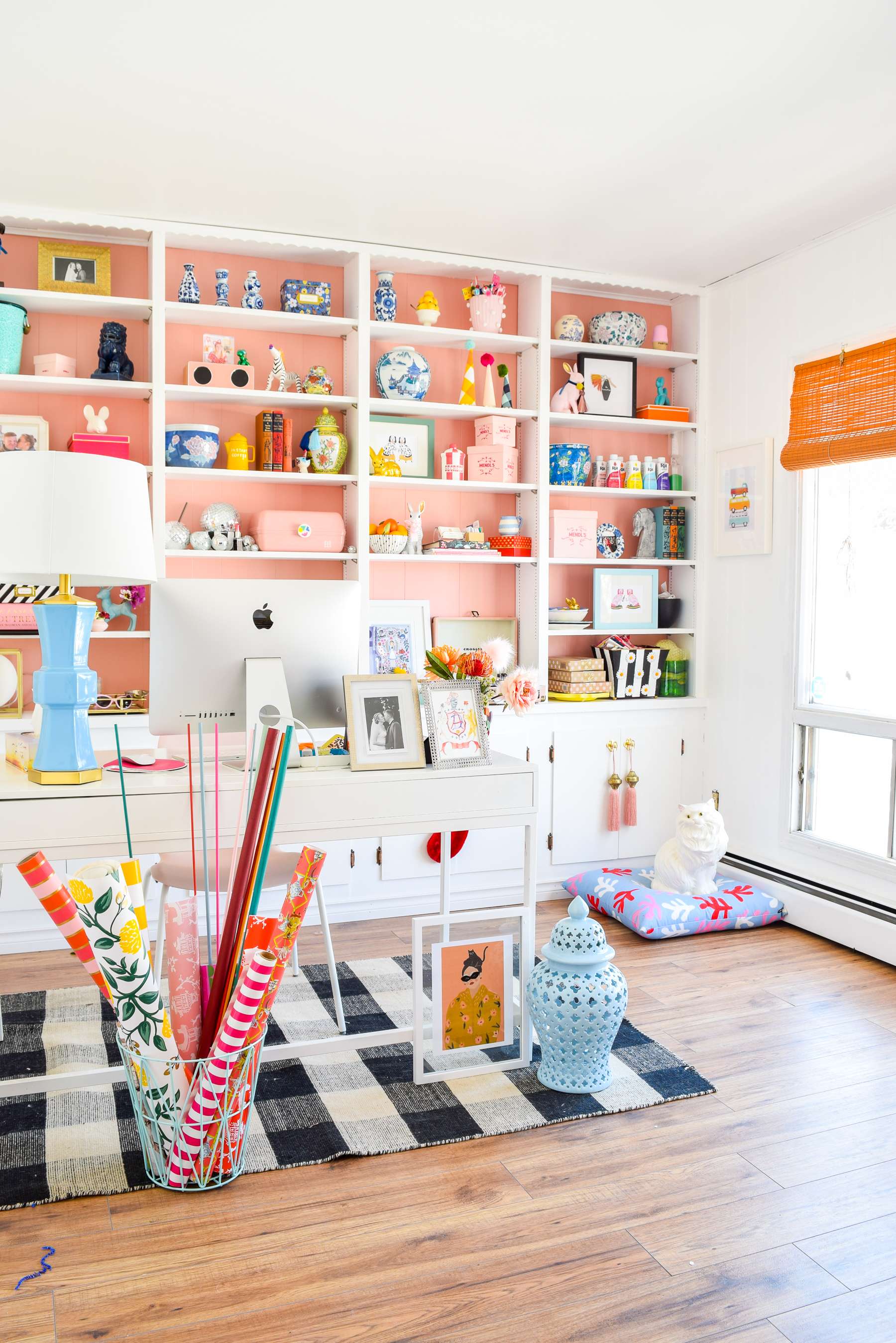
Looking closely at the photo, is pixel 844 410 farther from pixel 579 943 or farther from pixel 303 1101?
pixel 303 1101

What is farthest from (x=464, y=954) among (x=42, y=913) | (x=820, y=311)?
(x=820, y=311)

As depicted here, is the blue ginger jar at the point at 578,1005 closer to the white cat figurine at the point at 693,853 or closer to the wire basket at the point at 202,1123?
the wire basket at the point at 202,1123

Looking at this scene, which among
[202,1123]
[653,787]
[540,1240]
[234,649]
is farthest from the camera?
[653,787]

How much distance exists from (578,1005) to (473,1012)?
29 cm

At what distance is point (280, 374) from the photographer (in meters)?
3.83

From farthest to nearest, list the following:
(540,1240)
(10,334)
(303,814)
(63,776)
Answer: (10,334) → (303,814) → (63,776) → (540,1240)

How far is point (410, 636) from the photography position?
13.4 feet

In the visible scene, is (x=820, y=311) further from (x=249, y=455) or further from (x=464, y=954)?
(x=464, y=954)

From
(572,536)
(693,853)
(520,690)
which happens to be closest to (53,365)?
(572,536)

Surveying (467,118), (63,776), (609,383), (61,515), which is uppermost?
(467,118)

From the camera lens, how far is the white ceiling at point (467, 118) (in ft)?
7.68

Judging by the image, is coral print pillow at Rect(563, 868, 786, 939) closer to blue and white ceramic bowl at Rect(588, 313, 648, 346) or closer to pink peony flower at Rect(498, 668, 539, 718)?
pink peony flower at Rect(498, 668, 539, 718)

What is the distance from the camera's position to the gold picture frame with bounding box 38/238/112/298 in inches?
140

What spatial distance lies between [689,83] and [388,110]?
2.67 ft
